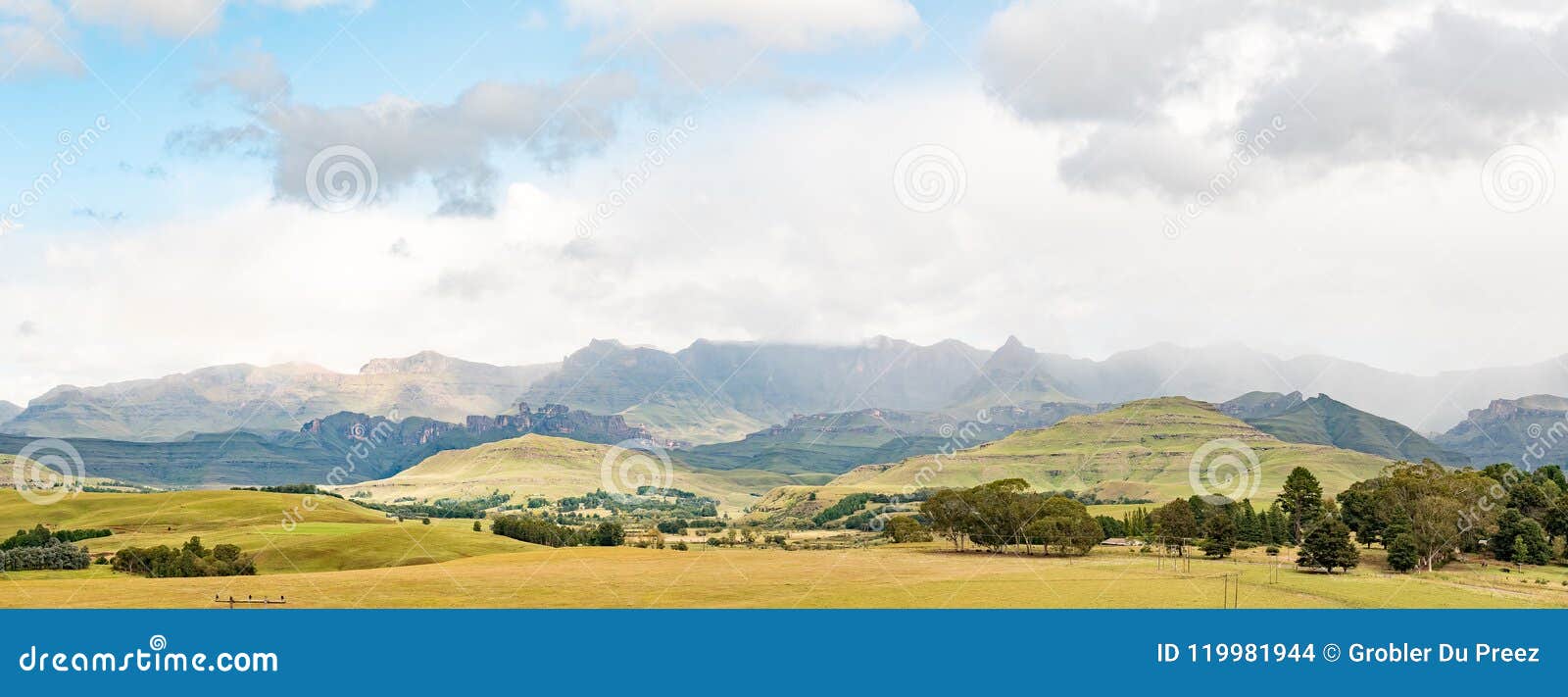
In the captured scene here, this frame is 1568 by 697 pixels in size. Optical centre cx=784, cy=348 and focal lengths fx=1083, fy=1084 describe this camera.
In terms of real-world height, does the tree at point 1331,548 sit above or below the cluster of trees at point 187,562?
above

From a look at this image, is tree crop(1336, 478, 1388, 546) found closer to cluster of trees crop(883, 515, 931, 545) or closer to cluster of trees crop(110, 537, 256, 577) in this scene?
cluster of trees crop(883, 515, 931, 545)

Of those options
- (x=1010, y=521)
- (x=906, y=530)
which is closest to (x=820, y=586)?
(x=1010, y=521)

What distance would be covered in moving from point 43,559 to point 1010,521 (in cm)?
13707

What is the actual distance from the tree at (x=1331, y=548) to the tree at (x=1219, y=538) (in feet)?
67.7

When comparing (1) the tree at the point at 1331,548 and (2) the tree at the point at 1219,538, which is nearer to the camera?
(1) the tree at the point at 1331,548

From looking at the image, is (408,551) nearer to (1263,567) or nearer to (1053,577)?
(1053,577)

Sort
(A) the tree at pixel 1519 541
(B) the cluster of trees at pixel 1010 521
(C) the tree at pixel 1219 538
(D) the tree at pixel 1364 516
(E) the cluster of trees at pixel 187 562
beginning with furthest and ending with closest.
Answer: (B) the cluster of trees at pixel 1010 521, (D) the tree at pixel 1364 516, (C) the tree at pixel 1219 538, (E) the cluster of trees at pixel 187 562, (A) the tree at pixel 1519 541

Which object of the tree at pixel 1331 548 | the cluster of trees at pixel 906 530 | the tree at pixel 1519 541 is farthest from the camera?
the cluster of trees at pixel 906 530

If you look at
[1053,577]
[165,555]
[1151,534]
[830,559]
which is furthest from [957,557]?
[165,555]

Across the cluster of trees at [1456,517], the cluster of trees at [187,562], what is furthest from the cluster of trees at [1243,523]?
the cluster of trees at [187,562]

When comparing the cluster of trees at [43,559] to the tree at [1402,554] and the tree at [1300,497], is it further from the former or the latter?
the tree at [1300,497]

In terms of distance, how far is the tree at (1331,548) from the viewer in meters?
126

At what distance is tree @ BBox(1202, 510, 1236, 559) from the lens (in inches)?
5935

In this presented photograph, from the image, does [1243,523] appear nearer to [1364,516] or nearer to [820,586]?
[1364,516]
